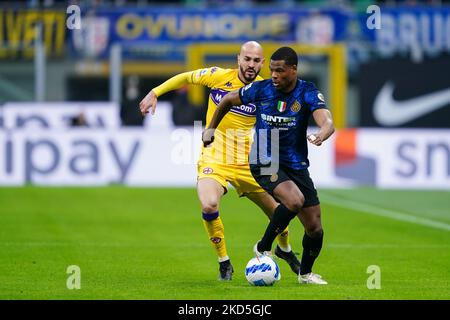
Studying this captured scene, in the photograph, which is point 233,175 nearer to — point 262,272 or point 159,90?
point 159,90

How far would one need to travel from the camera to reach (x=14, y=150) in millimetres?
25094

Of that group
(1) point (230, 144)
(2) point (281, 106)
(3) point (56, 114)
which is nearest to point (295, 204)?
(2) point (281, 106)

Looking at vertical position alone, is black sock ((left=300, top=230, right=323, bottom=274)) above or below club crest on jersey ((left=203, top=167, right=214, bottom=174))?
below

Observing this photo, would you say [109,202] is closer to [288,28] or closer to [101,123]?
[101,123]

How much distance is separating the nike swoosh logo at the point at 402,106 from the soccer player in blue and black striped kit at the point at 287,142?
19041 mm

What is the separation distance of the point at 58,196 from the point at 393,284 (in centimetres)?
1249

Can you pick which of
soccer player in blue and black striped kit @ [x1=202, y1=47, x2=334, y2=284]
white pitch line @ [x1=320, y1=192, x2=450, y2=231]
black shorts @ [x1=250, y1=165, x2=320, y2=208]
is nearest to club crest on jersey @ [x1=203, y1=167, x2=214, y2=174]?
soccer player in blue and black striped kit @ [x1=202, y1=47, x2=334, y2=284]

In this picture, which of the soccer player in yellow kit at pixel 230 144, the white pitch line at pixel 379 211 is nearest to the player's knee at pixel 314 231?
the soccer player in yellow kit at pixel 230 144

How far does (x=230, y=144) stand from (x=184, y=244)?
3.27m

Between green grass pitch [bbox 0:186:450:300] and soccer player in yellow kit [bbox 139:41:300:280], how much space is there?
2.23 ft

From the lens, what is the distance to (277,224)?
11.1 meters

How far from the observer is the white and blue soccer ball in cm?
1088

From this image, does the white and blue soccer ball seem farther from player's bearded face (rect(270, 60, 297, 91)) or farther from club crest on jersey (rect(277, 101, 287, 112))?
player's bearded face (rect(270, 60, 297, 91))

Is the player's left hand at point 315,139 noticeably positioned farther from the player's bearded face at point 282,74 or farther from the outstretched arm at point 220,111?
the outstretched arm at point 220,111
